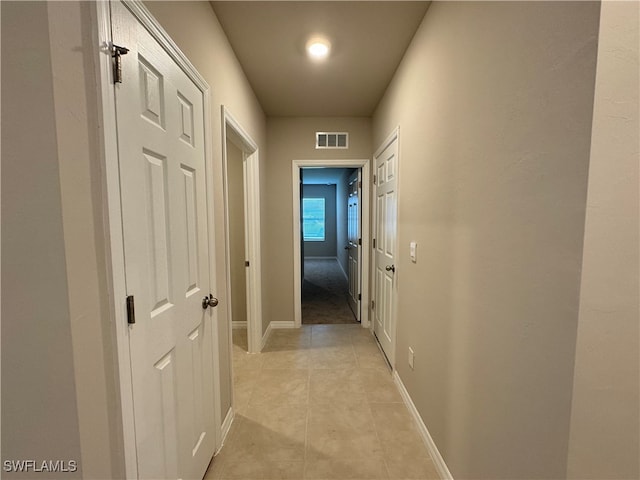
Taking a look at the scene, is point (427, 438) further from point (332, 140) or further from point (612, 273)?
point (332, 140)

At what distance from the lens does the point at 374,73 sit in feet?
7.55

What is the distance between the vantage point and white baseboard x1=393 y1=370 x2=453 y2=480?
1417 mm

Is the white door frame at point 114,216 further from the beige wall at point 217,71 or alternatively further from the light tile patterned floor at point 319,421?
the light tile patterned floor at point 319,421

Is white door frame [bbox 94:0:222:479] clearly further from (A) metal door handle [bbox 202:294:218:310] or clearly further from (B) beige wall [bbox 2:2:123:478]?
(A) metal door handle [bbox 202:294:218:310]

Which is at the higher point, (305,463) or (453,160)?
(453,160)

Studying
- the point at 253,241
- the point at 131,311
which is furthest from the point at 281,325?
the point at 131,311

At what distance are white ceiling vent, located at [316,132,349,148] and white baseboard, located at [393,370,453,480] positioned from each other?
2.52m

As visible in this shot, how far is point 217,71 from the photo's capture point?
5.50 feet

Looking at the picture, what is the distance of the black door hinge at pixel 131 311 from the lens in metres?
0.85

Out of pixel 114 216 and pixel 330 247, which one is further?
pixel 330 247

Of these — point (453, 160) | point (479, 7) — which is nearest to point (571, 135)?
point (453, 160)

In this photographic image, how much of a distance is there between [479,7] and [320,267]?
6896 mm

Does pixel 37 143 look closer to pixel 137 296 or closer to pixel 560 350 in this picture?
pixel 137 296

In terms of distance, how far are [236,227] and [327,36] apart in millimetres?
2164
